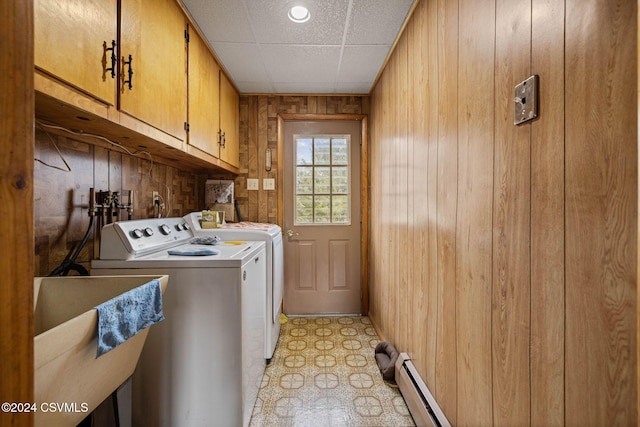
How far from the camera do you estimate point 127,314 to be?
2.97ft

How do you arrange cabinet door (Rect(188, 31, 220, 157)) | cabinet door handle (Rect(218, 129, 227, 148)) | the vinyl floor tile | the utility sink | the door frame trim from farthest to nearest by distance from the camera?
the door frame trim < cabinet door handle (Rect(218, 129, 227, 148)) < cabinet door (Rect(188, 31, 220, 157)) < the vinyl floor tile < the utility sink

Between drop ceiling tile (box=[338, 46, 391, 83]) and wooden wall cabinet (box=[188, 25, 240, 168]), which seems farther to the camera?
drop ceiling tile (box=[338, 46, 391, 83])

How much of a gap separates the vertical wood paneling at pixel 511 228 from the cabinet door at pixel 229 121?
2.01 metres

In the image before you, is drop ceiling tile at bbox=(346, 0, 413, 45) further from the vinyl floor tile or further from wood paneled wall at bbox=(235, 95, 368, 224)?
the vinyl floor tile

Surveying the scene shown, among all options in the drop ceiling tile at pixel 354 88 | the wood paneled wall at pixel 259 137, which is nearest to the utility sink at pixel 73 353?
the wood paneled wall at pixel 259 137

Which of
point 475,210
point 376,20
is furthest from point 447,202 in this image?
point 376,20

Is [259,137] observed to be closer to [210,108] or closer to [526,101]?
[210,108]

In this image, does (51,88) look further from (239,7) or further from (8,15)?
(239,7)

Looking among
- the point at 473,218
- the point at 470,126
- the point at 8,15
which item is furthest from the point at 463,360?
the point at 8,15

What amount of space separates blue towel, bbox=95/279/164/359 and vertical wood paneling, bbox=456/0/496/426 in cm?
115

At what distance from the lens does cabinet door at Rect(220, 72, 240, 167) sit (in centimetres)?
240

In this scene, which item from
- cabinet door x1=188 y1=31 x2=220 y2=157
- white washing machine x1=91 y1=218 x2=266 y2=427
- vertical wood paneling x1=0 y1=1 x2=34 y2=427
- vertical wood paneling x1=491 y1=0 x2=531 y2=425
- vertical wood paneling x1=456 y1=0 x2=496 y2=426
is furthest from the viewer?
cabinet door x1=188 y1=31 x2=220 y2=157

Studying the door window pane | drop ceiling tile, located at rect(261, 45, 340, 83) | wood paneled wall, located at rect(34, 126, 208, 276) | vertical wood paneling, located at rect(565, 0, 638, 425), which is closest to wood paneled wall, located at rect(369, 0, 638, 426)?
vertical wood paneling, located at rect(565, 0, 638, 425)

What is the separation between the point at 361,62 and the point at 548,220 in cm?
200
